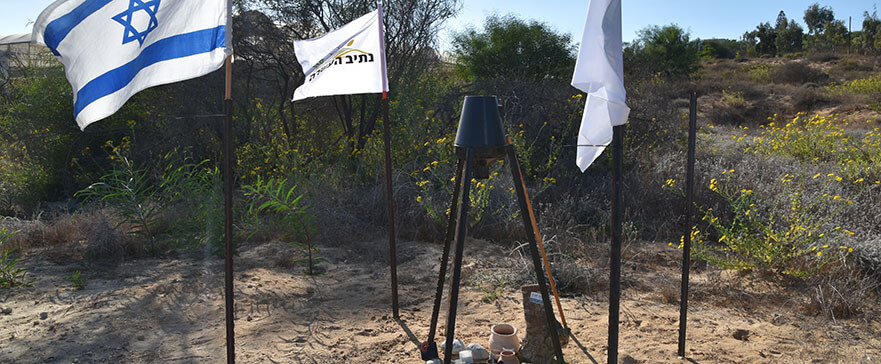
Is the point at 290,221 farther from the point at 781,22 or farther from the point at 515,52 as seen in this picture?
the point at 781,22

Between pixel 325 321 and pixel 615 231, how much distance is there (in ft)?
7.25

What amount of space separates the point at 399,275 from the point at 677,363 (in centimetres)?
236

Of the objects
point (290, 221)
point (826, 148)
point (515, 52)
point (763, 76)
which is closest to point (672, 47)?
point (763, 76)

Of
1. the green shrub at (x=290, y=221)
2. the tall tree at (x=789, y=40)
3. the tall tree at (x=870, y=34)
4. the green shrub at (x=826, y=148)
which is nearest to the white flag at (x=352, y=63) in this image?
the green shrub at (x=290, y=221)

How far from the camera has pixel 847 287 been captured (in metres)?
3.82

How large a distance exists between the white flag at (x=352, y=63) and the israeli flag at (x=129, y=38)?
0.93 metres

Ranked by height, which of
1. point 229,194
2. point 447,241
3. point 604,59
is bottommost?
point 447,241

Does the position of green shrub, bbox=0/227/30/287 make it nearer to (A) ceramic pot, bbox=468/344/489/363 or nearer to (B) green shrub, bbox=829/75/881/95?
(A) ceramic pot, bbox=468/344/489/363

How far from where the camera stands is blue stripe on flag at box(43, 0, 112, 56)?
2.62m

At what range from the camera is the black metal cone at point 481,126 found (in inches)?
109

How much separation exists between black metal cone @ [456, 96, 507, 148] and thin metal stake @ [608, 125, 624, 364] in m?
0.56

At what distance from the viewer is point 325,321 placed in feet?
12.7

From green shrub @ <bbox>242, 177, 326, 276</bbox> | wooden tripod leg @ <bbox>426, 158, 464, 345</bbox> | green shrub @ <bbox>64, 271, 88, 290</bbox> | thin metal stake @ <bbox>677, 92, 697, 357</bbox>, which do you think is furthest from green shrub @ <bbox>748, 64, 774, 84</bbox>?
green shrub @ <bbox>64, 271, 88, 290</bbox>

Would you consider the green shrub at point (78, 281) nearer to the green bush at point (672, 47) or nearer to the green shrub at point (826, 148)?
the green shrub at point (826, 148)
